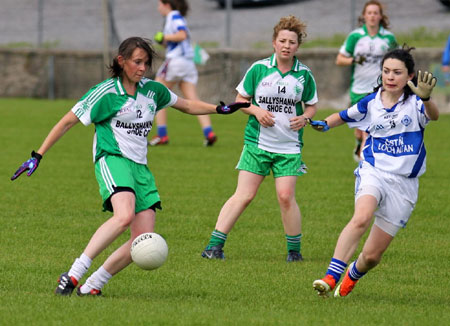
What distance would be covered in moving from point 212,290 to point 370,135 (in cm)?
147

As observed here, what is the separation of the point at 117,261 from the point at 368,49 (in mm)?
7862

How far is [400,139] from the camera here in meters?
6.38

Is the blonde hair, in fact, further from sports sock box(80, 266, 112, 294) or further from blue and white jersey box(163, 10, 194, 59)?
blue and white jersey box(163, 10, 194, 59)

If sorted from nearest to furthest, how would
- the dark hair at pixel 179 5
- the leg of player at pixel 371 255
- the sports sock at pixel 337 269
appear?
1. the sports sock at pixel 337 269
2. the leg of player at pixel 371 255
3. the dark hair at pixel 179 5

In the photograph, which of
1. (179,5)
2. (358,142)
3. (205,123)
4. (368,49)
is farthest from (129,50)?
(179,5)

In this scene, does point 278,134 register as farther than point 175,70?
No

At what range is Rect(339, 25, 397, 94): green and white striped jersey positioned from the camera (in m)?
13.3

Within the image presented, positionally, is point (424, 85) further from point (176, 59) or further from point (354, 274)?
point (176, 59)

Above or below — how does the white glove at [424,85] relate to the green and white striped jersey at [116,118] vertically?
above

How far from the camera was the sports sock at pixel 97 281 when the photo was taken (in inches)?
246

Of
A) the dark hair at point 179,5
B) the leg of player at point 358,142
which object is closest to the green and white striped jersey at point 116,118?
the leg of player at point 358,142

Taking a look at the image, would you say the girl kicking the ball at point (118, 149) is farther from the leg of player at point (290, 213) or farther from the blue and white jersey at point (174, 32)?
the blue and white jersey at point (174, 32)

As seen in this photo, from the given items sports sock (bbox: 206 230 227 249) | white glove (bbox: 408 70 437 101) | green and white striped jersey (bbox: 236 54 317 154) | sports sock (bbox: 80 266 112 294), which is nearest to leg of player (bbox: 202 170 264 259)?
sports sock (bbox: 206 230 227 249)

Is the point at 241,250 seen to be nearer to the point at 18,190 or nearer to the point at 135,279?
the point at 135,279
